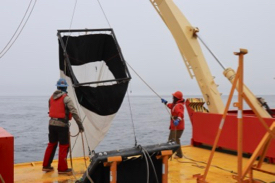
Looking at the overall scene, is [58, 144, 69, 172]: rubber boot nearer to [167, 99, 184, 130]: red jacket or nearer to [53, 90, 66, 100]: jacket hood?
[53, 90, 66, 100]: jacket hood

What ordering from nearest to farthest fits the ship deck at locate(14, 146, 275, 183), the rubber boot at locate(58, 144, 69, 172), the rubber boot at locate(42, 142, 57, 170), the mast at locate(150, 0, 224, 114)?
the ship deck at locate(14, 146, 275, 183) → the rubber boot at locate(58, 144, 69, 172) → the rubber boot at locate(42, 142, 57, 170) → the mast at locate(150, 0, 224, 114)

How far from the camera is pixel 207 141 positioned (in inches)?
343

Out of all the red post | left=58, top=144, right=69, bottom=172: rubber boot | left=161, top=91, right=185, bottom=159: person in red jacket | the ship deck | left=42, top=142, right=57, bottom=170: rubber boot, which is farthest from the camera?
left=161, top=91, right=185, bottom=159: person in red jacket

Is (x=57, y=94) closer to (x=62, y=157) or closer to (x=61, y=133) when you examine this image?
(x=61, y=133)

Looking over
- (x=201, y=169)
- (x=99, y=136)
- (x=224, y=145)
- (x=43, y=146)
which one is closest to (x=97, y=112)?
(x=99, y=136)

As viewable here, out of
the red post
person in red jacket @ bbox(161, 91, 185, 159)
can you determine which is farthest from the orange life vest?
person in red jacket @ bbox(161, 91, 185, 159)

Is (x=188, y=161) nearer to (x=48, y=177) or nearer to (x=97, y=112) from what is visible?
(x=97, y=112)

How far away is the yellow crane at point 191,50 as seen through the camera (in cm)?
877

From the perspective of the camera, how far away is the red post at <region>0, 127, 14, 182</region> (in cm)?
465

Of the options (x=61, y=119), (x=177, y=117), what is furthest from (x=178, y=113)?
(x=61, y=119)

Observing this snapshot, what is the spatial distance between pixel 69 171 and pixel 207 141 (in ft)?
12.7

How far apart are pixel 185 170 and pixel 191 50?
3490 millimetres

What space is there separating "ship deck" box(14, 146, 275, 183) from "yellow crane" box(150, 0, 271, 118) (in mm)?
1491

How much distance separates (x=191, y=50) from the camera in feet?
29.3
